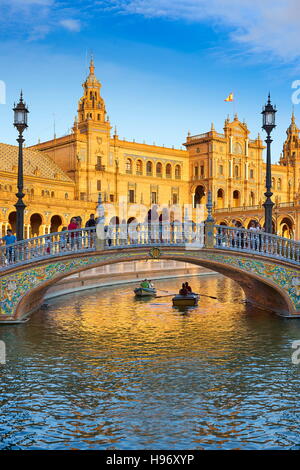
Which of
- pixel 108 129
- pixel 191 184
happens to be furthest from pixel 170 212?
pixel 108 129

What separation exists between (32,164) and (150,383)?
49.2 m

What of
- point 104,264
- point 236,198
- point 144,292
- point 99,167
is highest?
point 99,167

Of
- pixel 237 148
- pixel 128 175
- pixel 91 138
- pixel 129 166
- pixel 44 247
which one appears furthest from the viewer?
pixel 237 148

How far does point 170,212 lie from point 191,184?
268 inches

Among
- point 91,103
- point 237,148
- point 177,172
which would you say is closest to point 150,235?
point 91,103

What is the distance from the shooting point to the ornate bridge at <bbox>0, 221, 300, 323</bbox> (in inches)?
582

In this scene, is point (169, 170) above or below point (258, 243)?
above

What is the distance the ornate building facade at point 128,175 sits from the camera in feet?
170

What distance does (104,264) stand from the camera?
51.6 ft

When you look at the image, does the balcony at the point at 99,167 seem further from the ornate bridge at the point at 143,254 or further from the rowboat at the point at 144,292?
the ornate bridge at the point at 143,254

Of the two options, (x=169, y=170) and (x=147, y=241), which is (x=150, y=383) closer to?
(x=147, y=241)

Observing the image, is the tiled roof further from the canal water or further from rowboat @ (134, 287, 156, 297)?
the canal water

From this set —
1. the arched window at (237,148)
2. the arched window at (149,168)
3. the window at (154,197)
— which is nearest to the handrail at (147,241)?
the window at (154,197)

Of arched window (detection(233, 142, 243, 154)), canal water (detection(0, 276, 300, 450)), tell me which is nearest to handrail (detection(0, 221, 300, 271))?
canal water (detection(0, 276, 300, 450))
